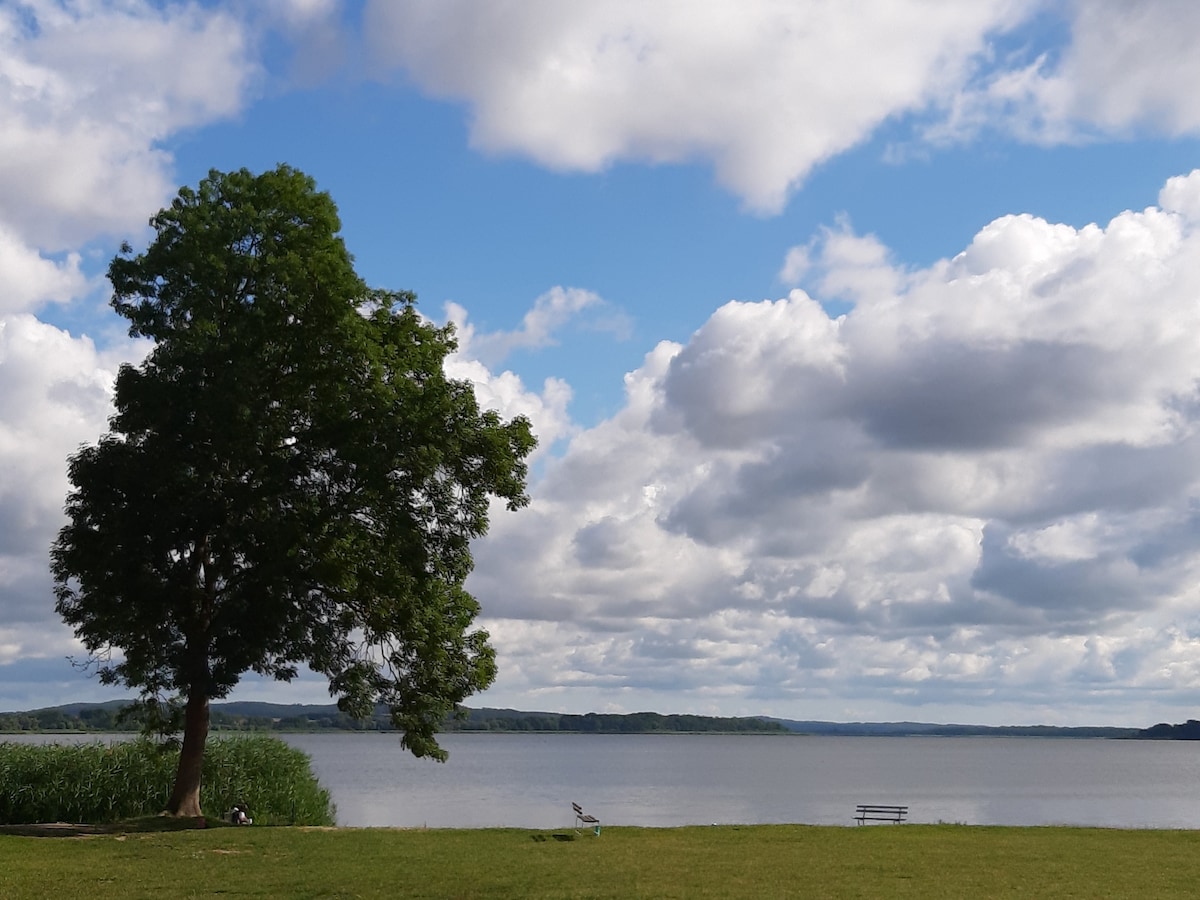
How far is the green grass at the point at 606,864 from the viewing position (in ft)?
61.0

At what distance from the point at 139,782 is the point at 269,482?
1028 cm

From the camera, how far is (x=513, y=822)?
52188 mm

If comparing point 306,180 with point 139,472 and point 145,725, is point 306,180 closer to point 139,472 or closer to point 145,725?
point 139,472

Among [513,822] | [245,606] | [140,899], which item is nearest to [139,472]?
[245,606]

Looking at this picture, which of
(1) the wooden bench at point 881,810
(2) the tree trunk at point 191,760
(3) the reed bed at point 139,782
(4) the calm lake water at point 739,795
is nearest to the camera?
(2) the tree trunk at point 191,760

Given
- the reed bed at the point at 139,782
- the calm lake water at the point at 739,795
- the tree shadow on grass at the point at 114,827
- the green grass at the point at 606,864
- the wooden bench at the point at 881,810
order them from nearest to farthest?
the green grass at the point at 606,864, the tree shadow on grass at the point at 114,827, the reed bed at the point at 139,782, the wooden bench at the point at 881,810, the calm lake water at the point at 739,795

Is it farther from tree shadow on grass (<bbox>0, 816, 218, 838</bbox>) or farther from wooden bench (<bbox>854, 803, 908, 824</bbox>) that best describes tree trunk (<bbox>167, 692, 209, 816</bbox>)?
wooden bench (<bbox>854, 803, 908, 824</bbox>)

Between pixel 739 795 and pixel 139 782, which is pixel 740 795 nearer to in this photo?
pixel 739 795

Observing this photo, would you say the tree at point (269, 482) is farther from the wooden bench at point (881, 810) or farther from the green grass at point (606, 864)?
the wooden bench at point (881, 810)

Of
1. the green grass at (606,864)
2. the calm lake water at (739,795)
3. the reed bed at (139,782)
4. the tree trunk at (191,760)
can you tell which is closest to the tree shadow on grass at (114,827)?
the tree trunk at (191,760)

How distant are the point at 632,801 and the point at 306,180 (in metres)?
47.4

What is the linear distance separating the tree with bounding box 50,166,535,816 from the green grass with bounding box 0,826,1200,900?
4.58 m

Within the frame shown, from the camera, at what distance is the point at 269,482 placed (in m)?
28.6

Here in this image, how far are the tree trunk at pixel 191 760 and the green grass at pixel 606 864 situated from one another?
7.12 ft
